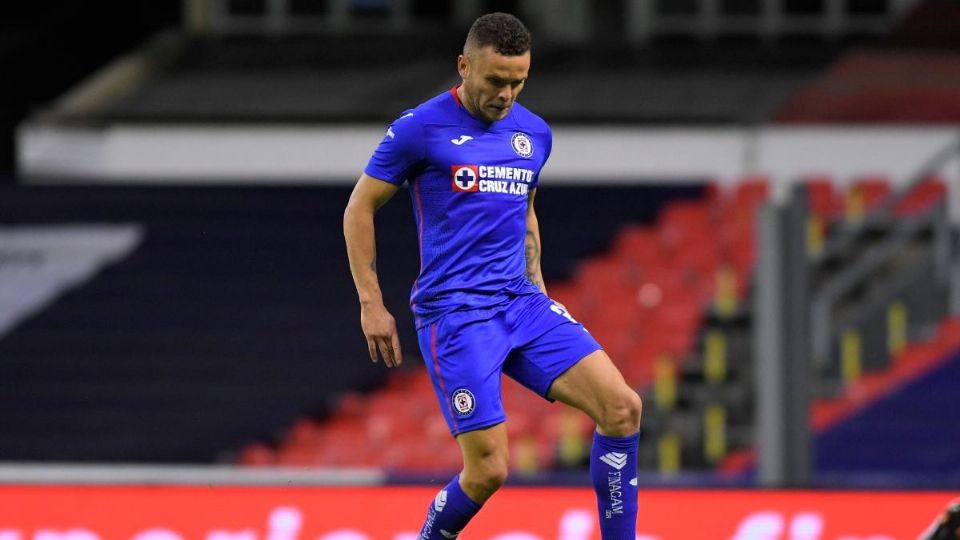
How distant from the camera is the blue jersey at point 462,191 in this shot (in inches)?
198

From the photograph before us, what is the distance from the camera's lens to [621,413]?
5.00m

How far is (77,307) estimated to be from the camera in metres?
14.1

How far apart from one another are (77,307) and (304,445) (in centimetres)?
307

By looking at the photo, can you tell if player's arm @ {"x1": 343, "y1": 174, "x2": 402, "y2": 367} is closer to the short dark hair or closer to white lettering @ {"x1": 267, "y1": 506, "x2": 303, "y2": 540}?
the short dark hair

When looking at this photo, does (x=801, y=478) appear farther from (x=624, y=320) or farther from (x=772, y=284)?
(x=624, y=320)

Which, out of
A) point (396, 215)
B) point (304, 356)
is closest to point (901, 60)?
point (396, 215)

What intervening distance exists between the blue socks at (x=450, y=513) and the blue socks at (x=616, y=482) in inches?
13.2

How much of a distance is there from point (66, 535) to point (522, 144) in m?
2.68

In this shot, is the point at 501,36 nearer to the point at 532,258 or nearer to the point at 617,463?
the point at 532,258

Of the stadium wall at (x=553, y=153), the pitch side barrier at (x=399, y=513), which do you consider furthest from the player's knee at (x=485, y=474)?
the stadium wall at (x=553, y=153)

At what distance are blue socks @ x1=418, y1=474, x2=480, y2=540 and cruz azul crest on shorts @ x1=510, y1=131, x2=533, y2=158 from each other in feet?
2.90

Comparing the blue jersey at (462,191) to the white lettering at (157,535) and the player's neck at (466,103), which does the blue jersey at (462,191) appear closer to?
the player's neck at (466,103)

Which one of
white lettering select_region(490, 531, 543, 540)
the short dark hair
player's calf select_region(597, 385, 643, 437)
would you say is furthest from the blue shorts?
white lettering select_region(490, 531, 543, 540)

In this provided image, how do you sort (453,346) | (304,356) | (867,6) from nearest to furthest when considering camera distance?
(453,346)
(304,356)
(867,6)
